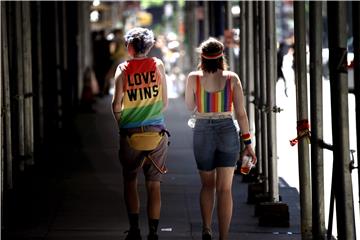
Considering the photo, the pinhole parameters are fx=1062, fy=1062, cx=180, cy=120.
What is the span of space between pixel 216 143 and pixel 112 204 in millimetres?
3152

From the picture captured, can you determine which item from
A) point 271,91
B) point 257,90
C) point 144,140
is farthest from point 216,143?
point 257,90

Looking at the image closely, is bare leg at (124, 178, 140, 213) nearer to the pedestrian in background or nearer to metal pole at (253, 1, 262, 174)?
the pedestrian in background

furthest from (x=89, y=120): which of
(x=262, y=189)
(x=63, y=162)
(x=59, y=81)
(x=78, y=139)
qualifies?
(x=262, y=189)

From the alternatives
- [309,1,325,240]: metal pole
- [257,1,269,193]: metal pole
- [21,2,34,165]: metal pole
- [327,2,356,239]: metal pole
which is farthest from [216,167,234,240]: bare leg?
[21,2,34,165]: metal pole

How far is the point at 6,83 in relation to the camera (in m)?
10.4

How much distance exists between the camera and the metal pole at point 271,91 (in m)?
10.3

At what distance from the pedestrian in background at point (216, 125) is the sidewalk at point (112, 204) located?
949 mm

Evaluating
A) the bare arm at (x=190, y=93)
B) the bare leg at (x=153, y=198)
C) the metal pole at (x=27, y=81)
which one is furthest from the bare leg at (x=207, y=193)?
the metal pole at (x=27, y=81)

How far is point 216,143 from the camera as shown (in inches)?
339

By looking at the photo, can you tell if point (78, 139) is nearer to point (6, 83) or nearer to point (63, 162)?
point (63, 162)

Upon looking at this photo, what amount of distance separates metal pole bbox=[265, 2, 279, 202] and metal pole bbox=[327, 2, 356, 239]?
2.81 m

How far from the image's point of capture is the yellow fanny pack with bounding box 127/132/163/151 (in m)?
8.94

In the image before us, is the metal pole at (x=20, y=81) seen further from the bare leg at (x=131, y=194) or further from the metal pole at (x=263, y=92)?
the bare leg at (x=131, y=194)

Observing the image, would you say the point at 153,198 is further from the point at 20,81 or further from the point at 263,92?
the point at 20,81
